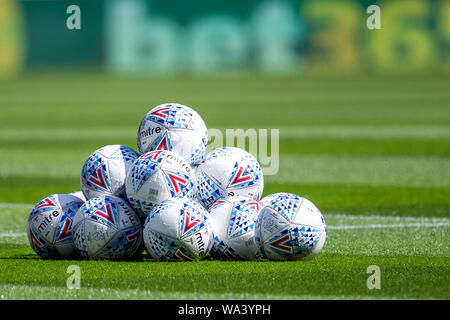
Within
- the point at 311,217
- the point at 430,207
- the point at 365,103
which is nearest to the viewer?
the point at 311,217

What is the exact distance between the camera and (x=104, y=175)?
7785mm

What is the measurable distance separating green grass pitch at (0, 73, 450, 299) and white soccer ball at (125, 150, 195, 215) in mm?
517

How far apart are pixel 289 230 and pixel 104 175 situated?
1.64 meters

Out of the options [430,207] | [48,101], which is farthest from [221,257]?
[48,101]

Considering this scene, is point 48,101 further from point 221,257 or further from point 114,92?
point 221,257

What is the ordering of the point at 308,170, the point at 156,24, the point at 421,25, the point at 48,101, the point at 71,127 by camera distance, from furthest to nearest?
the point at 156,24 < the point at 421,25 < the point at 48,101 < the point at 71,127 < the point at 308,170

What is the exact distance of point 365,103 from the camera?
3259 cm

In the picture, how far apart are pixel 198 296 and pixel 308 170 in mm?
9509

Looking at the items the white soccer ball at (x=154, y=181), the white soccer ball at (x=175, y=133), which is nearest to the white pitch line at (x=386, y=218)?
the white soccer ball at (x=175, y=133)

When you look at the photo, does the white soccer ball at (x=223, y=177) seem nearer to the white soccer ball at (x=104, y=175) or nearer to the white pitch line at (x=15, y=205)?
the white soccer ball at (x=104, y=175)

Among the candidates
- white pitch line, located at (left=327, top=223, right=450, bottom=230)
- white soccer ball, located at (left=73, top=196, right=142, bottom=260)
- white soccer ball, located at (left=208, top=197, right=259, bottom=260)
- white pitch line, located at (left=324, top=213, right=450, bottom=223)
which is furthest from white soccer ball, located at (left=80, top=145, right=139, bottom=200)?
white pitch line, located at (left=324, top=213, right=450, bottom=223)

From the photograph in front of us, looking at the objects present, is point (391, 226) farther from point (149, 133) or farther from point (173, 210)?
point (173, 210)

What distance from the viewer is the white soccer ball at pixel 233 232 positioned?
7.53m

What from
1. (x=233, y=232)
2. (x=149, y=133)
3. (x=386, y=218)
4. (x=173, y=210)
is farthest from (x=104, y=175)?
(x=386, y=218)
